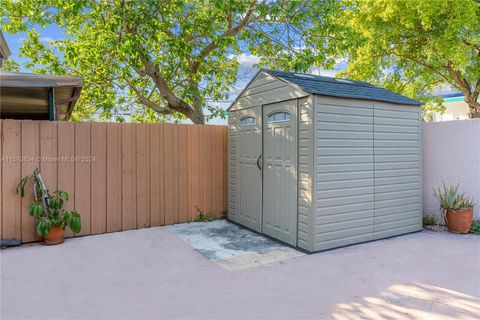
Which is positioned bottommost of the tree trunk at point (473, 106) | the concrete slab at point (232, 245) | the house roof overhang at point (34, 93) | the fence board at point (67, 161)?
the concrete slab at point (232, 245)

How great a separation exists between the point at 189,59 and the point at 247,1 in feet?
5.70

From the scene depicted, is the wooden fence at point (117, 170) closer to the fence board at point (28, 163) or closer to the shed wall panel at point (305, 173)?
the fence board at point (28, 163)

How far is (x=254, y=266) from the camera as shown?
11.1 ft

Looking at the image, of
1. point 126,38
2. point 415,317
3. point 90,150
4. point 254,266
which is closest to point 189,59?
point 126,38

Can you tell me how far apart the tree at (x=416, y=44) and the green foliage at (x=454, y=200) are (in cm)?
419

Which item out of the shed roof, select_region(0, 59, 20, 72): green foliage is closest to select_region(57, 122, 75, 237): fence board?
the shed roof

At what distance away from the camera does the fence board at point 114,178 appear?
4801 millimetres

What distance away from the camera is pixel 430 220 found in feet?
16.7

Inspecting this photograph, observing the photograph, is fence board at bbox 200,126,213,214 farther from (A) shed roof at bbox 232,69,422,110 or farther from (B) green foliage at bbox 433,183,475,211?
(B) green foliage at bbox 433,183,475,211


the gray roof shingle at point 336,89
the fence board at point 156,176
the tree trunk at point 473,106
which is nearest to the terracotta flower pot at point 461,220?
the gray roof shingle at point 336,89

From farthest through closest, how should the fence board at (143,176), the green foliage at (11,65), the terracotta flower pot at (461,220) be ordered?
the green foliage at (11,65) < the fence board at (143,176) < the terracotta flower pot at (461,220)

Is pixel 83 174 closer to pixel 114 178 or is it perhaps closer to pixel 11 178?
pixel 114 178

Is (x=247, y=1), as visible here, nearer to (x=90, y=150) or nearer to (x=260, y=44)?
(x=260, y=44)

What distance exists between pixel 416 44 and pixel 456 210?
834 centimetres
